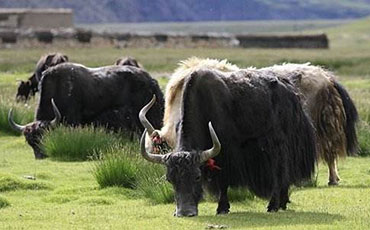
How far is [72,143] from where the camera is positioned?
19.8 m

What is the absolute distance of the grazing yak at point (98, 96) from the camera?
21.2m

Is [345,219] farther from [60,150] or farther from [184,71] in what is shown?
[60,150]

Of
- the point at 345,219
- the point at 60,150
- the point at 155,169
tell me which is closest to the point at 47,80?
the point at 60,150

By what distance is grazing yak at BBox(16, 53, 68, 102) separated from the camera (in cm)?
2797

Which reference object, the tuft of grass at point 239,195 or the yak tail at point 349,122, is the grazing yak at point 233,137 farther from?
the yak tail at point 349,122

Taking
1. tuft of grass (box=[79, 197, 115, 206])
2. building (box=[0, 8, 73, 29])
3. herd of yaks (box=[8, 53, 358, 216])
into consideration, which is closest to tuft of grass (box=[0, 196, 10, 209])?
tuft of grass (box=[79, 197, 115, 206])

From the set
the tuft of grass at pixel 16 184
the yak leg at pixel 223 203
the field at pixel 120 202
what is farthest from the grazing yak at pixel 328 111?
the tuft of grass at pixel 16 184

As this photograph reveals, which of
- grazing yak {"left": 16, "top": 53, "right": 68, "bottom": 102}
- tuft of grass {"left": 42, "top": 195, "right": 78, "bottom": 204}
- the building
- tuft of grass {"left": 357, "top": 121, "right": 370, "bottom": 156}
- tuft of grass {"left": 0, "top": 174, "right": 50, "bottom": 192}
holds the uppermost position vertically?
tuft of grass {"left": 42, "top": 195, "right": 78, "bottom": 204}

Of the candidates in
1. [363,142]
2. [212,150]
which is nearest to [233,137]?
[212,150]

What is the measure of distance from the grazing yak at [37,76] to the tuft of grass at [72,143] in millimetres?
7837

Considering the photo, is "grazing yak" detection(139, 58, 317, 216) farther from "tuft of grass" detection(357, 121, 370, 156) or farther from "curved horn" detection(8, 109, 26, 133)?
"curved horn" detection(8, 109, 26, 133)

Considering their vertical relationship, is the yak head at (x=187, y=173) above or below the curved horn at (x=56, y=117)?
above

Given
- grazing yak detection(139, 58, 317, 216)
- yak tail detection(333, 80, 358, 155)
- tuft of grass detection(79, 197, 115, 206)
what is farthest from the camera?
yak tail detection(333, 80, 358, 155)

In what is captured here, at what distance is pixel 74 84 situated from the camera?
70.2 ft
